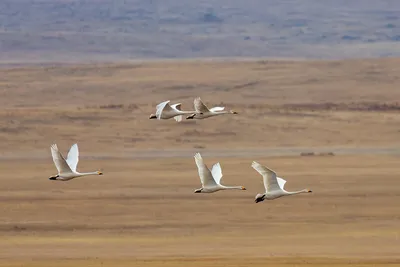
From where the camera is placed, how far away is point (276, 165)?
111ft

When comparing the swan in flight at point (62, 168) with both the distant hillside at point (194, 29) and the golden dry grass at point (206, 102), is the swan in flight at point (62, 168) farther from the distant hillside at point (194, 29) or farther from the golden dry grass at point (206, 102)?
the distant hillside at point (194, 29)

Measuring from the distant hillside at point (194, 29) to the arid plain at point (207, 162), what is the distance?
1639 centimetres

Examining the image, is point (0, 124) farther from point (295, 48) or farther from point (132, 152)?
point (295, 48)

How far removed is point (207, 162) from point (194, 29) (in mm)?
46346

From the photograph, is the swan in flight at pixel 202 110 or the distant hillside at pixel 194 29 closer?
the swan in flight at pixel 202 110

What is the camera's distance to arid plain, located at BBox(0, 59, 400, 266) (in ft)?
82.3

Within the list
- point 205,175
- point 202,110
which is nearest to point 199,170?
point 205,175

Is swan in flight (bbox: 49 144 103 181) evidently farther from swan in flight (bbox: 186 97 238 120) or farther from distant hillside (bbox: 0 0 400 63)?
distant hillside (bbox: 0 0 400 63)

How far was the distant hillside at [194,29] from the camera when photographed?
71750 millimetres

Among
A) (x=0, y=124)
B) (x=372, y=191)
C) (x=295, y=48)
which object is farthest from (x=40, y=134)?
(x=295, y=48)

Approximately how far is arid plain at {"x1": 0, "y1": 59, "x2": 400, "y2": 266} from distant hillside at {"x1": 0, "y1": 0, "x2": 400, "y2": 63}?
1639 centimetres

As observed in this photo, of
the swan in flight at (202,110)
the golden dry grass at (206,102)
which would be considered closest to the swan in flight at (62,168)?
the swan in flight at (202,110)

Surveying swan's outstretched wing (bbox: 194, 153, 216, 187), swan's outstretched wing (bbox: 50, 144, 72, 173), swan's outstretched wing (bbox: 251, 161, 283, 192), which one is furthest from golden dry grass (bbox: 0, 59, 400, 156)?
swan's outstretched wing (bbox: 251, 161, 283, 192)

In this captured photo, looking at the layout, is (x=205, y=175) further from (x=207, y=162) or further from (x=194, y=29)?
(x=194, y=29)
